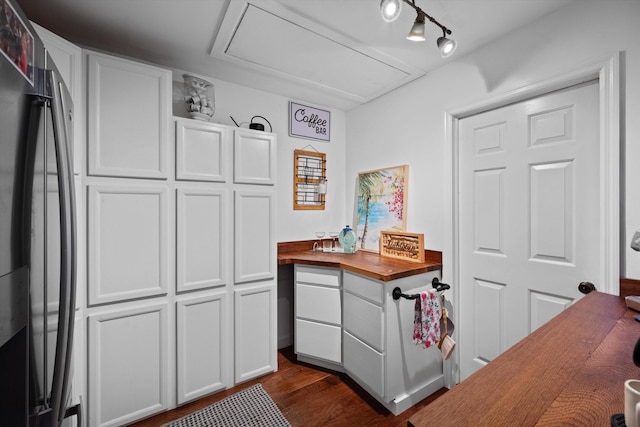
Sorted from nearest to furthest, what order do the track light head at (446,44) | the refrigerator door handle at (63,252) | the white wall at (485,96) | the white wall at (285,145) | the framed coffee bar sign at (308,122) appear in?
the refrigerator door handle at (63,252) → the white wall at (485,96) → the track light head at (446,44) → the white wall at (285,145) → the framed coffee bar sign at (308,122)

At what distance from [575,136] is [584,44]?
0.46 meters

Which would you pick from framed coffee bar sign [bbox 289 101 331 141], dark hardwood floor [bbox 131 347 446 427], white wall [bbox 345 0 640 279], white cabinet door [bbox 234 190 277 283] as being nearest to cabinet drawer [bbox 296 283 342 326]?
white cabinet door [bbox 234 190 277 283]

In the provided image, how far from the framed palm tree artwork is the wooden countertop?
4.92 feet

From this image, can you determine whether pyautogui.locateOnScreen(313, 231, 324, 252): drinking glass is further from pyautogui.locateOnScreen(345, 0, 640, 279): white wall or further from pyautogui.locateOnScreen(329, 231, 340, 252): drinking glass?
pyautogui.locateOnScreen(345, 0, 640, 279): white wall

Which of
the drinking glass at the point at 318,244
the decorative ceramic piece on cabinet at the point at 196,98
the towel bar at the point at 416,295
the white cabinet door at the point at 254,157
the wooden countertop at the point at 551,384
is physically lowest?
the towel bar at the point at 416,295

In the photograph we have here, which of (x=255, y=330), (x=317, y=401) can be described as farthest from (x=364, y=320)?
(x=255, y=330)

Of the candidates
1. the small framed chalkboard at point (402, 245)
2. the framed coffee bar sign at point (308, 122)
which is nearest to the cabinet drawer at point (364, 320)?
the small framed chalkboard at point (402, 245)

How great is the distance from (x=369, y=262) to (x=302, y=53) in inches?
62.2

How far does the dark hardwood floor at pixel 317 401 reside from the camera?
1693 mm

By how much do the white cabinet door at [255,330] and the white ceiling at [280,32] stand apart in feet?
5.51

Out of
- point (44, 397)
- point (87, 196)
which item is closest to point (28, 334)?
point (44, 397)

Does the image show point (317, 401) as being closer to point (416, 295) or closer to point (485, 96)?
point (416, 295)

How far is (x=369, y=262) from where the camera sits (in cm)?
209

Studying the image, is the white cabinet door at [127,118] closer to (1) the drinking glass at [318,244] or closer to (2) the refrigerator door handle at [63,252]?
(2) the refrigerator door handle at [63,252]
